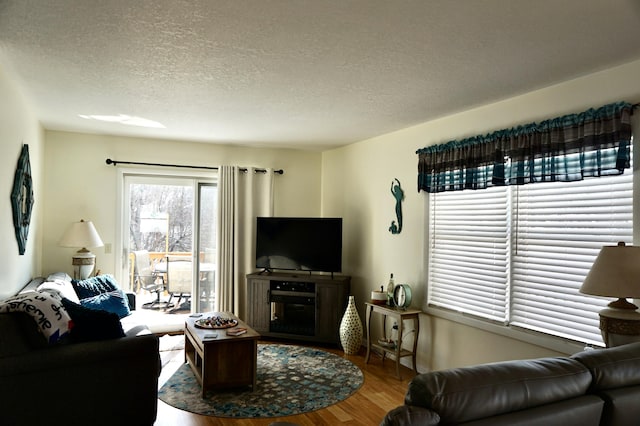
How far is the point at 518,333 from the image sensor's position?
342cm

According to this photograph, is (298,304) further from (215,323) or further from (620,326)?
(620,326)

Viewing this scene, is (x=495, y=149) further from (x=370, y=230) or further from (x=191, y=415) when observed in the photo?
(x=191, y=415)

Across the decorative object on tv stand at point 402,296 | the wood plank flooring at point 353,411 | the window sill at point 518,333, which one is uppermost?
the decorative object on tv stand at point 402,296

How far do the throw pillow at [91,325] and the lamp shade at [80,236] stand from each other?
7.10 feet

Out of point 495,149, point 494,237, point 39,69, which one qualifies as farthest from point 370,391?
point 39,69

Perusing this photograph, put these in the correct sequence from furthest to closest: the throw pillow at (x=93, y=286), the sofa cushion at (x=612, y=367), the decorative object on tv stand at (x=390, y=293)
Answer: the decorative object on tv stand at (x=390, y=293) < the throw pillow at (x=93, y=286) < the sofa cushion at (x=612, y=367)

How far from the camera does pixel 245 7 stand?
212 cm

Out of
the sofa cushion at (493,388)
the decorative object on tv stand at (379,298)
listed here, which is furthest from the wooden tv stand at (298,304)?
the sofa cushion at (493,388)

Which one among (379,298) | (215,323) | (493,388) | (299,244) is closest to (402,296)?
(379,298)

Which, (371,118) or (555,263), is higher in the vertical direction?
(371,118)

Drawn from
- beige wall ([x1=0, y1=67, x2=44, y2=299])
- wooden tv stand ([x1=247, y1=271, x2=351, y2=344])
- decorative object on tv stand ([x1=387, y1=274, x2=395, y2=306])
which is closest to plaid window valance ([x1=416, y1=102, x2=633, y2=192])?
decorative object on tv stand ([x1=387, y1=274, x2=395, y2=306])

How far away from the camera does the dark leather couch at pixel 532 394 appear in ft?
4.55

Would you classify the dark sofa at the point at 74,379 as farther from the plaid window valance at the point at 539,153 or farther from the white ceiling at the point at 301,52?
the plaid window valance at the point at 539,153

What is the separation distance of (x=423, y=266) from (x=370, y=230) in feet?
3.37
